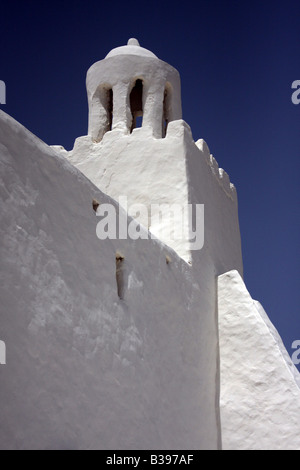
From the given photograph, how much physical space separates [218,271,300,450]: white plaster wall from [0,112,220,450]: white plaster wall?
603mm

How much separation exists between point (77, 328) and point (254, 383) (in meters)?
3.31

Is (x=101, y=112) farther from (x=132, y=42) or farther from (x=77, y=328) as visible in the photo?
(x=77, y=328)

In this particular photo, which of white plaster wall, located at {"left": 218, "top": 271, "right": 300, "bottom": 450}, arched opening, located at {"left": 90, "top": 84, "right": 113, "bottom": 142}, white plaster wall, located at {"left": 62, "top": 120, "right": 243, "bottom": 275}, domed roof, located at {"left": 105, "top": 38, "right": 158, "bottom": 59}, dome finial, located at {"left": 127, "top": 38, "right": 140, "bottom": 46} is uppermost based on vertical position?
dome finial, located at {"left": 127, "top": 38, "right": 140, "bottom": 46}

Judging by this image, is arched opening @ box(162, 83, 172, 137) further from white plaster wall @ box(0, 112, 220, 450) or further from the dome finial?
white plaster wall @ box(0, 112, 220, 450)

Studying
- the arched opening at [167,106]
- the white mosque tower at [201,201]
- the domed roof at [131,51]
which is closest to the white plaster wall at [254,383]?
the white mosque tower at [201,201]

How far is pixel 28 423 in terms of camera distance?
4145mm

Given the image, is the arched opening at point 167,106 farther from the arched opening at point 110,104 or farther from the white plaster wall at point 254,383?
the white plaster wall at point 254,383

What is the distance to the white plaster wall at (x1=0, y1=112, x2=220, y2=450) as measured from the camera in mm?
4285

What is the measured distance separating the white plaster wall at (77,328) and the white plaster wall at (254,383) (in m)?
0.60

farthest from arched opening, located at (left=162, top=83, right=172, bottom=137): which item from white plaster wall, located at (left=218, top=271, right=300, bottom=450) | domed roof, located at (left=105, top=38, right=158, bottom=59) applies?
white plaster wall, located at (left=218, top=271, right=300, bottom=450)

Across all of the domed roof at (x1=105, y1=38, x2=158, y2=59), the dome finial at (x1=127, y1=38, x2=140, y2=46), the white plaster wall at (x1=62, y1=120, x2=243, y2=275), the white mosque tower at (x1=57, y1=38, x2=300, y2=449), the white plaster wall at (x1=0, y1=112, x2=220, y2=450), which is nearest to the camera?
the white plaster wall at (x1=0, y1=112, x2=220, y2=450)

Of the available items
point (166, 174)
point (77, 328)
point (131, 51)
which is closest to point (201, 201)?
point (166, 174)

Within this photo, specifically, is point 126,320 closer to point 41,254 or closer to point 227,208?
point 41,254

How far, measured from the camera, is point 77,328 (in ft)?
16.2
